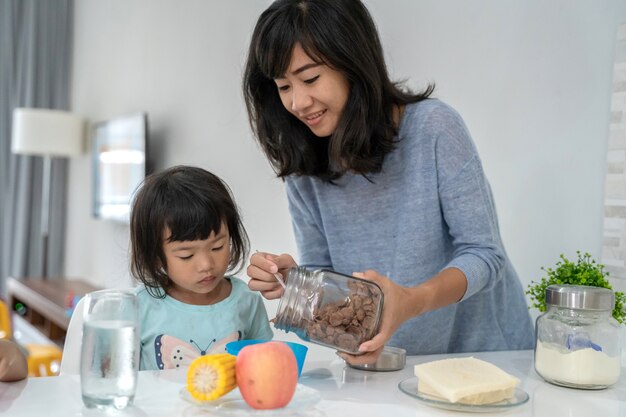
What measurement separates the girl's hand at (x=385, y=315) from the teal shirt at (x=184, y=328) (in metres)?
0.33

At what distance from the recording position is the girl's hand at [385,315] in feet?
3.26

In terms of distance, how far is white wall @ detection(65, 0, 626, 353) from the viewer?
1615mm

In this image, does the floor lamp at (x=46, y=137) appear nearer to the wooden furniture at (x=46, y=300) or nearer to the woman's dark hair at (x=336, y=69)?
the wooden furniture at (x=46, y=300)

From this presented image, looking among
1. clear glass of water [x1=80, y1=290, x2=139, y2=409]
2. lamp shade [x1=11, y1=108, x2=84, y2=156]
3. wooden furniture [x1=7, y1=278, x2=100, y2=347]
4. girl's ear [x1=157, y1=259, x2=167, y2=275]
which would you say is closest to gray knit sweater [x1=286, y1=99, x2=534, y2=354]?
girl's ear [x1=157, y1=259, x2=167, y2=275]

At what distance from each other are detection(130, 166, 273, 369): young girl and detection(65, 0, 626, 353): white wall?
81 centimetres

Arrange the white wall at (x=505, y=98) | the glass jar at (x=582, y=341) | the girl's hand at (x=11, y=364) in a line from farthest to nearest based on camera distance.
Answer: the white wall at (x=505, y=98)
the glass jar at (x=582, y=341)
the girl's hand at (x=11, y=364)

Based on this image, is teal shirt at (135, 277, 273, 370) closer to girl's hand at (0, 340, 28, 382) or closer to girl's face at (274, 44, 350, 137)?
girl's hand at (0, 340, 28, 382)

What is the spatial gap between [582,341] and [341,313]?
0.40m

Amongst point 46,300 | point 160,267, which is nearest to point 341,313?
point 160,267

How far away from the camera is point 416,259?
4.56 feet

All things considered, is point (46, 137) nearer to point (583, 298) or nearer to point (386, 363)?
point (386, 363)

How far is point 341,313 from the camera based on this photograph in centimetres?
101

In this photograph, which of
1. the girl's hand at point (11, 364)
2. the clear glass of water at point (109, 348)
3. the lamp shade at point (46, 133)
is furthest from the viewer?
the lamp shade at point (46, 133)

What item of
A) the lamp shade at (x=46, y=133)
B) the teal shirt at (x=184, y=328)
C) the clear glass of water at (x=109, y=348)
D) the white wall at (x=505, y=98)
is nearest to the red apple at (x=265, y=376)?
the clear glass of water at (x=109, y=348)
